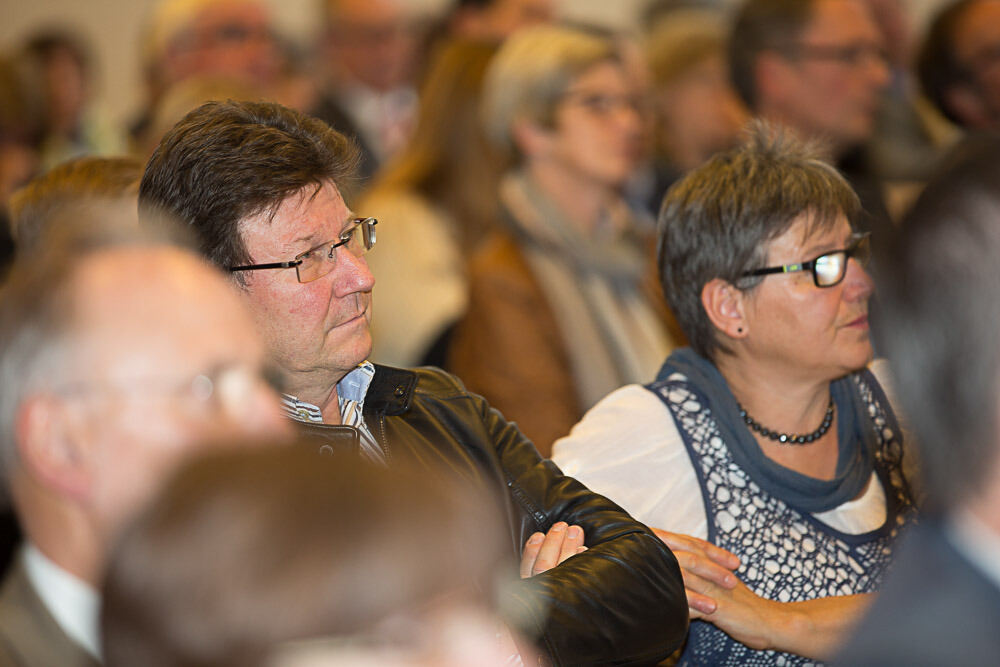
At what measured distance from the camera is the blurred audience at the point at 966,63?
158 inches

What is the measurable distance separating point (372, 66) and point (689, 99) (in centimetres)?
Result: 177

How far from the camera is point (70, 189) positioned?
2.51 metres

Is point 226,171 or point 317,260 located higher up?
point 226,171

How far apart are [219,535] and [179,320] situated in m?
0.51

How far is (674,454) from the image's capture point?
2361mm

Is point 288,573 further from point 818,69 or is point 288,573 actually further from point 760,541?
point 818,69

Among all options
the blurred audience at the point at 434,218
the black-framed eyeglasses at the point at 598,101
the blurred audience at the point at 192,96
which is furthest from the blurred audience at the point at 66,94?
the black-framed eyeglasses at the point at 598,101

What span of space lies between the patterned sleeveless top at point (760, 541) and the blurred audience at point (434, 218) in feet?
5.97

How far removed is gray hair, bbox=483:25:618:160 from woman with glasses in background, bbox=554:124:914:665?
140cm

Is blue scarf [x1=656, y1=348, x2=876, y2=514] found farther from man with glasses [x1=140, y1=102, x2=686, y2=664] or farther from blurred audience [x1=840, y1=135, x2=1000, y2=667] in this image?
blurred audience [x1=840, y1=135, x2=1000, y2=667]

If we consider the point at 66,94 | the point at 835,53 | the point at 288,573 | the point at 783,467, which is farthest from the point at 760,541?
the point at 66,94

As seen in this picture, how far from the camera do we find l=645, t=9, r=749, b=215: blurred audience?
5.34m

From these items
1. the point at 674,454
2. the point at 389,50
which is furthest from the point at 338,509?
the point at 389,50

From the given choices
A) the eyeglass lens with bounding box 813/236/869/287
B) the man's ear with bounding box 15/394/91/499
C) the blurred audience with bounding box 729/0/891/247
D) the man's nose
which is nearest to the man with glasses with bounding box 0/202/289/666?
the man's ear with bounding box 15/394/91/499
